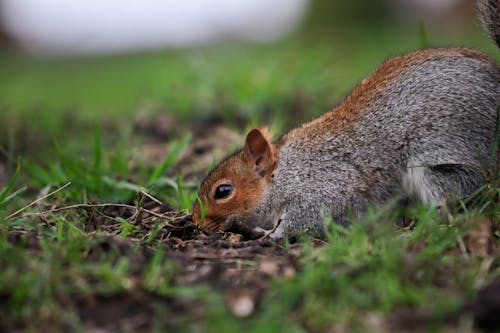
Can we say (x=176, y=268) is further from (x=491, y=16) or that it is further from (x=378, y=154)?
(x=491, y=16)

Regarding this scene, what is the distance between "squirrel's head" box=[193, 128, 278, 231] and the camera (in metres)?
3.46

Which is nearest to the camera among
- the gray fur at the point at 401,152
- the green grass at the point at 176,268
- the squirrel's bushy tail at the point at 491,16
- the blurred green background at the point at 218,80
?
the green grass at the point at 176,268

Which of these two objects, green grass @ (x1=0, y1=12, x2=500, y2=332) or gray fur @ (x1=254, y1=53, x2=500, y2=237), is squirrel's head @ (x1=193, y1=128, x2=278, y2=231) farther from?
green grass @ (x1=0, y1=12, x2=500, y2=332)

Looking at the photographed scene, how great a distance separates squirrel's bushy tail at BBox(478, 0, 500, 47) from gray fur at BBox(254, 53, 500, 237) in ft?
0.58

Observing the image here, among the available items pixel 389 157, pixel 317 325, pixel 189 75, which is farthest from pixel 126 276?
pixel 189 75

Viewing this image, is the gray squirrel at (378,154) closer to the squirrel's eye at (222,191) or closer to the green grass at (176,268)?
the squirrel's eye at (222,191)

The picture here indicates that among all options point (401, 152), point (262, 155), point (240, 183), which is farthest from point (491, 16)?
point (240, 183)

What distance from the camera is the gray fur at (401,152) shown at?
130 inches

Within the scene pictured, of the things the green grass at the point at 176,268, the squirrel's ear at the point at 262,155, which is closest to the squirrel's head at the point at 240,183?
the squirrel's ear at the point at 262,155

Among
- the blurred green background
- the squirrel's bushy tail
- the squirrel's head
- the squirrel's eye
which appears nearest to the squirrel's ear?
the squirrel's head

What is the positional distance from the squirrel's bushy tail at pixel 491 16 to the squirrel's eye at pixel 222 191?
1730mm

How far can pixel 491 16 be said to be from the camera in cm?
346

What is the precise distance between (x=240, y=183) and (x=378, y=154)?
79 cm

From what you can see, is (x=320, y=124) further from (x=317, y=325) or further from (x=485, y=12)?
(x=317, y=325)
